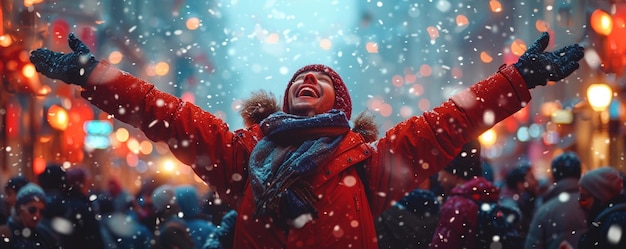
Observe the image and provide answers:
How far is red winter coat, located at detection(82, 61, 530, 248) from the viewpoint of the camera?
3.84 metres

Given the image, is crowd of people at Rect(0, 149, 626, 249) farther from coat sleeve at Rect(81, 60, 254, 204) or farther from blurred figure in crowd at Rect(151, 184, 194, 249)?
coat sleeve at Rect(81, 60, 254, 204)

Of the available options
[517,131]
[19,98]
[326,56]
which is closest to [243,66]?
[326,56]

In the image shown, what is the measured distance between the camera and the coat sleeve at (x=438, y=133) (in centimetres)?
385

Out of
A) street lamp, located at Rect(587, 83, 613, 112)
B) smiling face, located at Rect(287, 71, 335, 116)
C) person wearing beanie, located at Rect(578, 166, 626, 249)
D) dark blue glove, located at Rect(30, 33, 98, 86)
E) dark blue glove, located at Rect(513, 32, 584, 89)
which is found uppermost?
street lamp, located at Rect(587, 83, 613, 112)

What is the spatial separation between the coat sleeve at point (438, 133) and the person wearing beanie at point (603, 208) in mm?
1632

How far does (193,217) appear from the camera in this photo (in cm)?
688

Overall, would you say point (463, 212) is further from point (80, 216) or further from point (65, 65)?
point (80, 216)

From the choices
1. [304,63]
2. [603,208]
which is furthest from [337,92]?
[304,63]

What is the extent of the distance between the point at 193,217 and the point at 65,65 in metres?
3.30

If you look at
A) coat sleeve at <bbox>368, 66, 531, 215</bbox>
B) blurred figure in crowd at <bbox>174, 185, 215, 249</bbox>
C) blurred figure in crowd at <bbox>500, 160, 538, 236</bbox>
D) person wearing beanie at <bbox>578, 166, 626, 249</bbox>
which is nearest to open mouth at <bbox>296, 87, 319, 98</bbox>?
coat sleeve at <bbox>368, 66, 531, 215</bbox>

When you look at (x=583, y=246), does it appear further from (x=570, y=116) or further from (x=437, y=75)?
(x=437, y=75)

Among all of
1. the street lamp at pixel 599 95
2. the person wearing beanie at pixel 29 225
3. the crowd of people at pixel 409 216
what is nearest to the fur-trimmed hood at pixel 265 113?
the crowd of people at pixel 409 216

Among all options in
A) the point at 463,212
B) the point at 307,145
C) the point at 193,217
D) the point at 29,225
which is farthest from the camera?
the point at 193,217

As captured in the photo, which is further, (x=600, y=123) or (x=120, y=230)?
(x=600, y=123)
